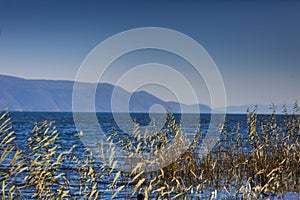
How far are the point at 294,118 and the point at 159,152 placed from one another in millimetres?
5614

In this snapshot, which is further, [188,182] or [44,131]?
[188,182]

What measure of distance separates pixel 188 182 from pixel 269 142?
3348 mm

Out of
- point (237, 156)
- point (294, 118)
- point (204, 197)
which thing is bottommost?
point (204, 197)

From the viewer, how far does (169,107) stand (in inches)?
612

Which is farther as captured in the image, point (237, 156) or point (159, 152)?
point (237, 156)

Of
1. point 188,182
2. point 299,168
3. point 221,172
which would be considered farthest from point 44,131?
point 299,168

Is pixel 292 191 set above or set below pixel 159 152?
below

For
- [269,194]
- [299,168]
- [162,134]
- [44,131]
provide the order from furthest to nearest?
[299,168]
[162,134]
[269,194]
[44,131]

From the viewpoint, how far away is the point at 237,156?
16547mm

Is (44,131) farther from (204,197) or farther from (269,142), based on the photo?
(269,142)

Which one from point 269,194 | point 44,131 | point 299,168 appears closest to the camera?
point 44,131

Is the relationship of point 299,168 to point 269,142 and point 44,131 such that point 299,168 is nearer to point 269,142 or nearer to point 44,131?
point 269,142

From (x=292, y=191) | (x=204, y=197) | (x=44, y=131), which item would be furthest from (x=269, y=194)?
(x=44, y=131)

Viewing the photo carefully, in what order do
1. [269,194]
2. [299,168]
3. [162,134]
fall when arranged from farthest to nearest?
[299,168], [162,134], [269,194]
